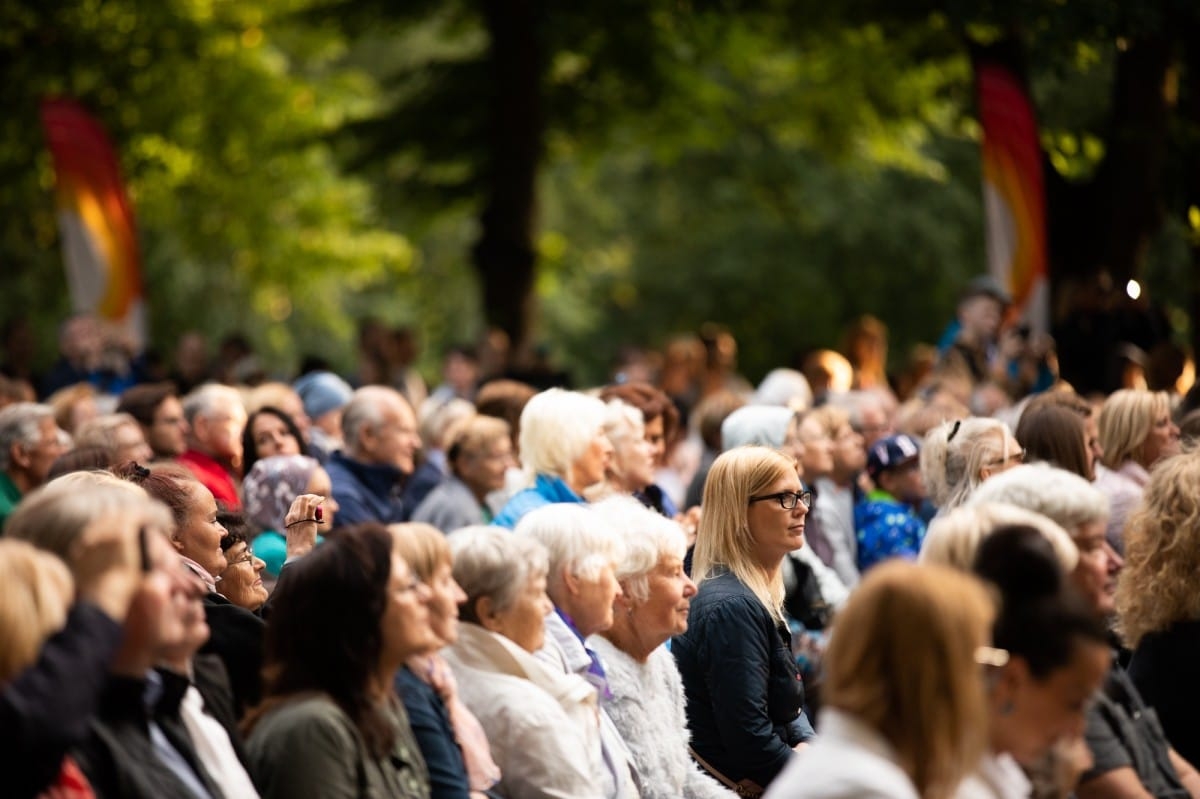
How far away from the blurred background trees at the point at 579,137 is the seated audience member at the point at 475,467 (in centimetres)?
542

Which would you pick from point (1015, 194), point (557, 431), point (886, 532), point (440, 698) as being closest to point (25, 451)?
point (557, 431)

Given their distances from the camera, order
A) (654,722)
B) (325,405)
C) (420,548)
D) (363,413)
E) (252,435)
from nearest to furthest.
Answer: (420,548) → (654,722) → (252,435) → (363,413) → (325,405)

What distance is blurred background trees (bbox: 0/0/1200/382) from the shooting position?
1570 cm

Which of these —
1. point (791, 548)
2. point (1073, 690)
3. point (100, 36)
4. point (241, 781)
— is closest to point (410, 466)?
point (791, 548)

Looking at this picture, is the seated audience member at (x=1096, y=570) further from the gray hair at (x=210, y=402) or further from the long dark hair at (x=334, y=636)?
the gray hair at (x=210, y=402)

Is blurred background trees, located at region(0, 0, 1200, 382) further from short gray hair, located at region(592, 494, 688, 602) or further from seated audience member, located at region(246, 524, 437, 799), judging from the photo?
seated audience member, located at region(246, 524, 437, 799)

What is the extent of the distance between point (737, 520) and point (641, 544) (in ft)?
2.40

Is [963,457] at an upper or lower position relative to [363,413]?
upper

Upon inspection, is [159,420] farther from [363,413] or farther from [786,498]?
[786,498]

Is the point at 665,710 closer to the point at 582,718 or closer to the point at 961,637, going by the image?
the point at 582,718

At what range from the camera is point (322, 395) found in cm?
1284

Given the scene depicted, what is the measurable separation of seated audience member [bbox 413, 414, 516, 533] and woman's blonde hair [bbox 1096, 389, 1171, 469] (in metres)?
3.28

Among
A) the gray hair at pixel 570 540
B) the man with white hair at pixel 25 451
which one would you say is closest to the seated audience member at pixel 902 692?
the gray hair at pixel 570 540

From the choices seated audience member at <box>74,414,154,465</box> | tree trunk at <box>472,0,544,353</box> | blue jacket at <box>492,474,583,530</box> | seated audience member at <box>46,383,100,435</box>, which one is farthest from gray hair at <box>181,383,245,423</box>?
tree trunk at <box>472,0,544,353</box>
